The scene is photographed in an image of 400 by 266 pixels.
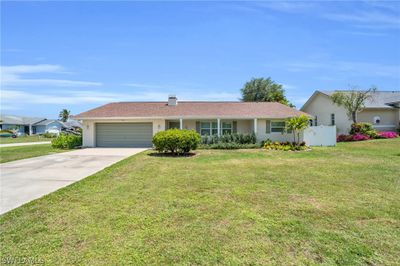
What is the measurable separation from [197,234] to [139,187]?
357cm

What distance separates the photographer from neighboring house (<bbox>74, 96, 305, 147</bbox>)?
21094mm

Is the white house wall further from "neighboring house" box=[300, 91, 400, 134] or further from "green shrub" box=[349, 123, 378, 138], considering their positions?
"green shrub" box=[349, 123, 378, 138]

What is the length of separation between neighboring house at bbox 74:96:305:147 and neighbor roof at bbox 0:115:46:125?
1828 inches

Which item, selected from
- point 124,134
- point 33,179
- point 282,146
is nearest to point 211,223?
point 33,179

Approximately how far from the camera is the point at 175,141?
48.5 ft

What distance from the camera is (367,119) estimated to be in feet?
90.2

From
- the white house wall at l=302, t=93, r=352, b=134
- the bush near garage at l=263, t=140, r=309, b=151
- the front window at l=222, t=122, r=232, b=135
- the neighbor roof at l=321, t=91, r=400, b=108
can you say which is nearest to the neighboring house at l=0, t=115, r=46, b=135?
the front window at l=222, t=122, r=232, b=135

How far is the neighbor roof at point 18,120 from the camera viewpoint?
5903cm

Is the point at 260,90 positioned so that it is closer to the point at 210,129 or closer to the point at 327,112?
the point at 327,112

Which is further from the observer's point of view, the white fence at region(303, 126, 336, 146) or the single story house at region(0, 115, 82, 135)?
the single story house at region(0, 115, 82, 135)

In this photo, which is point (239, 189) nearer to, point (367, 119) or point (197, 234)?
point (197, 234)

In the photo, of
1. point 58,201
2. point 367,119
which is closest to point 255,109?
point 367,119

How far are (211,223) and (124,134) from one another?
18590mm

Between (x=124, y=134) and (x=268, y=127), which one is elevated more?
(x=268, y=127)
